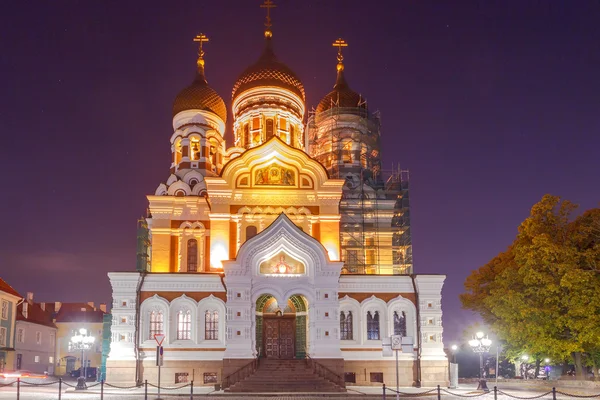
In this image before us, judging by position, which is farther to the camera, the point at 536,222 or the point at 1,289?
the point at 1,289

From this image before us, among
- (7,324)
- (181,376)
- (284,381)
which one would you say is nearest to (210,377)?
(181,376)

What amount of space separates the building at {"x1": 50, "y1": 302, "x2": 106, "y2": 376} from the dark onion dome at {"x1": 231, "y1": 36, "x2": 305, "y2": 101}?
26137 mm

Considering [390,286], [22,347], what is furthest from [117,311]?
[22,347]

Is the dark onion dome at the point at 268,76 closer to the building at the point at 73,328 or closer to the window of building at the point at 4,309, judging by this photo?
the window of building at the point at 4,309

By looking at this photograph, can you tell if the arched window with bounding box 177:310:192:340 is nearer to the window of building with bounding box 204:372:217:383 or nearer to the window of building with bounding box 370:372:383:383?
the window of building with bounding box 204:372:217:383

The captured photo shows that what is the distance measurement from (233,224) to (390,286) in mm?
8740

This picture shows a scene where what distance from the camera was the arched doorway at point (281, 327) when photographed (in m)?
32.2

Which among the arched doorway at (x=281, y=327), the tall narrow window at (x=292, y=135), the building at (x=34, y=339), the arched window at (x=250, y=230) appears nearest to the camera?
the arched doorway at (x=281, y=327)

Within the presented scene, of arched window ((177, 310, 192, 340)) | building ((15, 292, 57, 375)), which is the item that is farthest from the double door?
building ((15, 292, 57, 375))

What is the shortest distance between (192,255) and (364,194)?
35.8 ft

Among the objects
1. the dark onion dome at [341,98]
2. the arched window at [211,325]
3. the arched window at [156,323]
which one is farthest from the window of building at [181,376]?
the dark onion dome at [341,98]

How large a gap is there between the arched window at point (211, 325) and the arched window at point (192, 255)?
6.23 m

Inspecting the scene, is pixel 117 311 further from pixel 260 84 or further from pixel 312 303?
pixel 260 84

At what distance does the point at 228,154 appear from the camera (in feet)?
148
